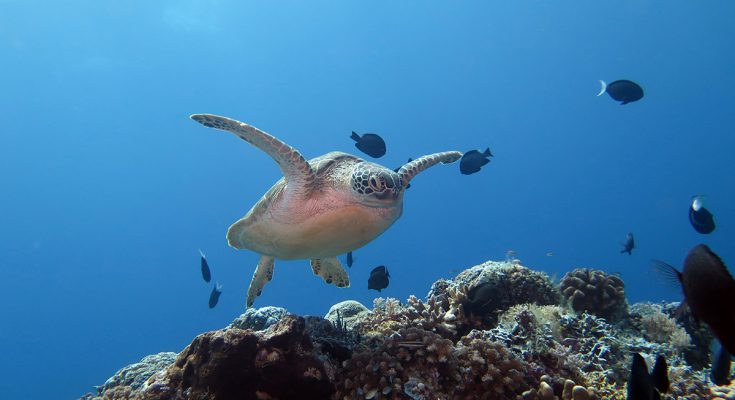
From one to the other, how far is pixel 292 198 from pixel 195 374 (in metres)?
2.48

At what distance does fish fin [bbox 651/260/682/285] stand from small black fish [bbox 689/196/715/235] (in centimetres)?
659

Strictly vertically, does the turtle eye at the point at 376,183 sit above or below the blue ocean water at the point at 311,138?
below

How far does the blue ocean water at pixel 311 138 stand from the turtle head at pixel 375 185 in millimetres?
58138

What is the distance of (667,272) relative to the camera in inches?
73.8

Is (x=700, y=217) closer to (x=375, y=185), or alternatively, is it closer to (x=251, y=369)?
(x=375, y=185)

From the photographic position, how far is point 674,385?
153 inches

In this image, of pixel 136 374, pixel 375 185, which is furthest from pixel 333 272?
pixel 136 374

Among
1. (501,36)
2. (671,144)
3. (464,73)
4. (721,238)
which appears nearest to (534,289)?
(501,36)

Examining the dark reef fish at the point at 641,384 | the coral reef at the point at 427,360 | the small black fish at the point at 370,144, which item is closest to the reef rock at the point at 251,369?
the coral reef at the point at 427,360

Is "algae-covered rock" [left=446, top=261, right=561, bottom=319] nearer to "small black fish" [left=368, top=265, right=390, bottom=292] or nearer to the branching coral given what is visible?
"small black fish" [left=368, top=265, right=390, bottom=292]

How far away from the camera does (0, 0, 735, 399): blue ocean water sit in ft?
218

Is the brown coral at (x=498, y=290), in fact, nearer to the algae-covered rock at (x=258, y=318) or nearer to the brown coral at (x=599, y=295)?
the brown coral at (x=599, y=295)

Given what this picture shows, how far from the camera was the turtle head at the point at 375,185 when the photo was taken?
4840mm

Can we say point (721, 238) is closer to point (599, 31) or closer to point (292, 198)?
point (599, 31)
